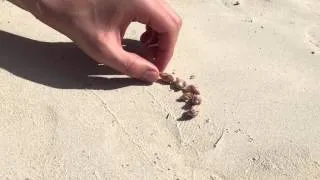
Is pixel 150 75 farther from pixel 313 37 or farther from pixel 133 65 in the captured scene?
pixel 313 37

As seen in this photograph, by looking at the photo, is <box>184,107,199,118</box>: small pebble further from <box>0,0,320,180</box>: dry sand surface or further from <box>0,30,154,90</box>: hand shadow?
<box>0,30,154,90</box>: hand shadow

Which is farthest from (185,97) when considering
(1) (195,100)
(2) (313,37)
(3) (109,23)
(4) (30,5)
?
(2) (313,37)

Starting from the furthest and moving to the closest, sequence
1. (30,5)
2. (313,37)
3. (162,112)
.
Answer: (313,37)
(30,5)
(162,112)

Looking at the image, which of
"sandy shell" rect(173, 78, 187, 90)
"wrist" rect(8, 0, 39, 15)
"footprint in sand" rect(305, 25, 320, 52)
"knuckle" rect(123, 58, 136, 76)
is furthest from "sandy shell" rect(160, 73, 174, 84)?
"footprint in sand" rect(305, 25, 320, 52)

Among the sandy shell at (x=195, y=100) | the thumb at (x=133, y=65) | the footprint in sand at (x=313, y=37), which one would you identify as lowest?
the footprint in sand at (x=313, y=37)

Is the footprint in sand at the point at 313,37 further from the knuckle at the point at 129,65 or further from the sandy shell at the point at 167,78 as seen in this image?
the knuckle at the point at 129,65

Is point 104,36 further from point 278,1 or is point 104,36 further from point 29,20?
point 278,1

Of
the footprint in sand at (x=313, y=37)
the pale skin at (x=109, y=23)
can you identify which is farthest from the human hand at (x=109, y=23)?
the footprint in sand at (x=313, y=37)

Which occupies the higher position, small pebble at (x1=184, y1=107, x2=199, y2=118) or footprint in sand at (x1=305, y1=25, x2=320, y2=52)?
small pebble at (x1=184, y1=107, x2=199, y2=118)
